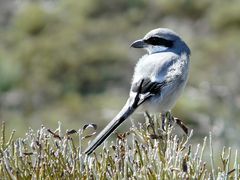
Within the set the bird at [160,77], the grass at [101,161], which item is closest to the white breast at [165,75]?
the bird at [160,77]

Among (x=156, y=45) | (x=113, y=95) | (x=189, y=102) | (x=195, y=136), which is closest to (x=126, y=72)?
(x=113, y=95)

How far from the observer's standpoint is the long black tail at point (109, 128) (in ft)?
12.6

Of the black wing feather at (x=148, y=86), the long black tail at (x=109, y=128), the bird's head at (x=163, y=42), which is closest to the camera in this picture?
the long black tail at (x=109, y=128)

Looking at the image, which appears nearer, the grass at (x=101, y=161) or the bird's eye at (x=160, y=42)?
the grass at (x=101, y=161)

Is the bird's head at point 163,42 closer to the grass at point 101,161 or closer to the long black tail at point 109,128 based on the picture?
the long black tail at point 109,128

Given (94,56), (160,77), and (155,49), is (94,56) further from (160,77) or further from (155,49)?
(160,77)

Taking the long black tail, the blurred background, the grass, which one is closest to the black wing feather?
the long black tail

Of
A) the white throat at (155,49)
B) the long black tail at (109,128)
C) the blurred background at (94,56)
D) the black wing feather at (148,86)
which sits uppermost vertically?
the blurred background at (94,56)

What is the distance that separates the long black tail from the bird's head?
18.0 inches

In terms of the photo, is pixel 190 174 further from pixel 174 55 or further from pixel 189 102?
pixel 189 102

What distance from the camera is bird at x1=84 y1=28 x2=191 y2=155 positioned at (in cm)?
470

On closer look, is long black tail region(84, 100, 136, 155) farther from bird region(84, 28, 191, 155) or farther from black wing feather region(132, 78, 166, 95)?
black wing feather region(132, 78, 166, 95)

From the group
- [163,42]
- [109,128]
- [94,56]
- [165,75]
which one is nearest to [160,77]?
[165,75]

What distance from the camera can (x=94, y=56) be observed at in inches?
486
